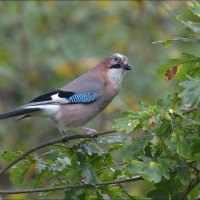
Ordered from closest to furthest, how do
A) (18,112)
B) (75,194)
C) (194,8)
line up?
(194,8) < (75,194) < (18,112)

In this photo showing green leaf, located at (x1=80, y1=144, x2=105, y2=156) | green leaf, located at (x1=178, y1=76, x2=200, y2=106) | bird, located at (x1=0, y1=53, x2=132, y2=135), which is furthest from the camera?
bird, located at (x1=0, y1=53, x2=132, y2=135)

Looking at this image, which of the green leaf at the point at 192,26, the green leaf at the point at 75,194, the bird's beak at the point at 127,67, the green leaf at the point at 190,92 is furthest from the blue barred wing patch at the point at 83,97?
the green leaf at the point at 190,92

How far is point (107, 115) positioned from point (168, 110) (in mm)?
4986

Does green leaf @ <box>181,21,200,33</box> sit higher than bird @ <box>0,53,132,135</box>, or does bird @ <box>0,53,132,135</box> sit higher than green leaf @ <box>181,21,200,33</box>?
green leaf @ <box>181,21,200,33</box>

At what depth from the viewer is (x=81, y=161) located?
4164 mm

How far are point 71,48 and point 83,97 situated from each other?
534 cm

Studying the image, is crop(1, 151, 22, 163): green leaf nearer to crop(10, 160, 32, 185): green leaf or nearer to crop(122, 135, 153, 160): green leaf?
crop(10, 160, 32, 185): green leaf

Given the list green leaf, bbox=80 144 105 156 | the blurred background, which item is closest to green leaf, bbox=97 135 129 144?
green leaf, bbox=80 144 105 156

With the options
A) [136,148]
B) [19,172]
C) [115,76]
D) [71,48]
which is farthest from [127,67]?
[71,48]

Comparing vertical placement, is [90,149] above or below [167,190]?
above

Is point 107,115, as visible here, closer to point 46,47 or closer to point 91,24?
point 46,47

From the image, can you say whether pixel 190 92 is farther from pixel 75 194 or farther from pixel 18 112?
pixel 18 112

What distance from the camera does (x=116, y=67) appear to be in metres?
6.29

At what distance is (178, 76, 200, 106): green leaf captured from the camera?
144 inches
